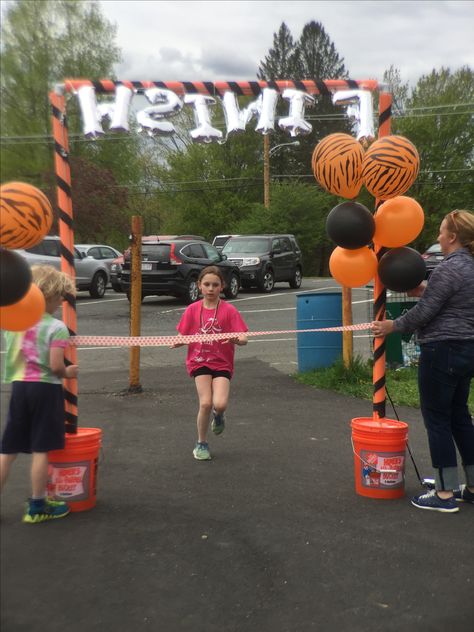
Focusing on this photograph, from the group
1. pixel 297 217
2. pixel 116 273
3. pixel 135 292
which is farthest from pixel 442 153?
pixel 135 292

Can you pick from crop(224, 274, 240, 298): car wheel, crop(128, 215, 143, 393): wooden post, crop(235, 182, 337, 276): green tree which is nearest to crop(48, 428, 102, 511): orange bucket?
crop(128, 215, 143, 393): wooden post

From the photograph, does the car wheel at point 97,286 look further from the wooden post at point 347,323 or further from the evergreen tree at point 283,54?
the evergreen tree at point 283,54

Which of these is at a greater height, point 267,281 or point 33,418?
point 267,281

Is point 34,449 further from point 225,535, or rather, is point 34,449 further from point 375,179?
point 375,179

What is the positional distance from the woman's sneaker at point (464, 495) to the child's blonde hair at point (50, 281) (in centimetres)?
276

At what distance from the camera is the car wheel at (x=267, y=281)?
21.5 metres

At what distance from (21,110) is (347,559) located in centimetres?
649

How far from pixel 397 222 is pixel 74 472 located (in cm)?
254

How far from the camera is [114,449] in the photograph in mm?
5512

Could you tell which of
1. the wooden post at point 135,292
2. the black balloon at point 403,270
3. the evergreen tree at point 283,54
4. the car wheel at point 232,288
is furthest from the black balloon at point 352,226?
the evergreen tree at point 283,54

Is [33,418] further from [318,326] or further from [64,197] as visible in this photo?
[318,326]

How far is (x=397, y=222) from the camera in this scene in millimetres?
4309

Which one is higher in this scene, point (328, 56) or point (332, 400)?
point (328, 56)

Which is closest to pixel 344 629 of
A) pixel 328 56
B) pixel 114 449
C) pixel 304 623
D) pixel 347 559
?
pixel 304 623
